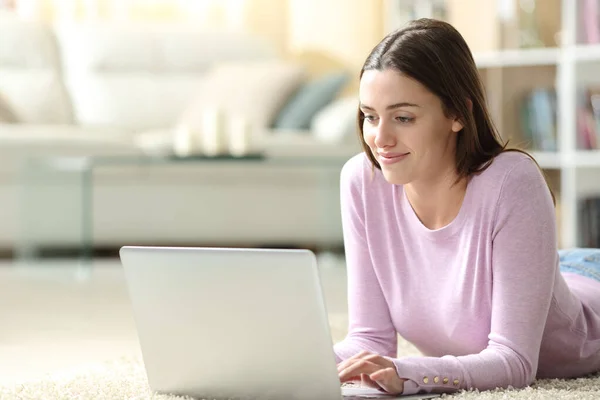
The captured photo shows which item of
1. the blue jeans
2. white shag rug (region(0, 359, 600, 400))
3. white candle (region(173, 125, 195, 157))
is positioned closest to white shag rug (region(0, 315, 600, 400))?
white shag rug (region(0, 359, 600, 400))

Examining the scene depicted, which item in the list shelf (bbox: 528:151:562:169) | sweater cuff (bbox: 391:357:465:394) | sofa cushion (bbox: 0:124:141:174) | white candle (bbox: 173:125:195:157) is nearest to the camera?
sweater cuff (bbox: 391:357:465:394)

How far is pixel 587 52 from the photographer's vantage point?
433cm

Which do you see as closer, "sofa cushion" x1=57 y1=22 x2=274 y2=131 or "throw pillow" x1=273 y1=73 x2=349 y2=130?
"throw pillow" x1=273 y1=73 x2=349 y2=130

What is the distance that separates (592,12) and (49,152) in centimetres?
221

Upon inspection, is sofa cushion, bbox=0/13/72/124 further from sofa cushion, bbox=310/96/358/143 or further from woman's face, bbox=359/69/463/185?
woman's face, bbox=359/69/463/185

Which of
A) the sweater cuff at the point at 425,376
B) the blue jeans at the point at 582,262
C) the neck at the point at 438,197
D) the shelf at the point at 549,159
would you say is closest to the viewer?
the sweater cuff at the point at 425,376

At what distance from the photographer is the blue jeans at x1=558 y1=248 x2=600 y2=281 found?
1.92 meters

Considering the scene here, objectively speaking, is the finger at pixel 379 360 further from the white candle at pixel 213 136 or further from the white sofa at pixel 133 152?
the white sofa at pixel 133 152

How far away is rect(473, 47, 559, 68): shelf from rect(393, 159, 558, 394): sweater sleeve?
3.14 m

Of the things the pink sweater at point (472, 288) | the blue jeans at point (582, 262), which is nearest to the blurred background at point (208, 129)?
the blue jeans at point (582, 262)

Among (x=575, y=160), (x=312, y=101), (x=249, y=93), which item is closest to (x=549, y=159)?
(x=575, y=160)

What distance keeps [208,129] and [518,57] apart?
1463mm

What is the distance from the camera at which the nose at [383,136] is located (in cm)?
145

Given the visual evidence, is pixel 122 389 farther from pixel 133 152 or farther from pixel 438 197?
pixel 133 152
